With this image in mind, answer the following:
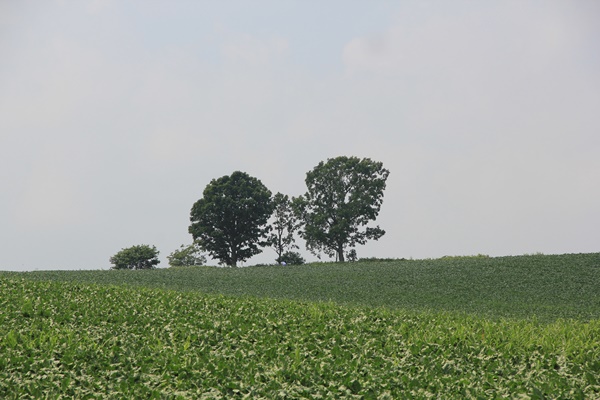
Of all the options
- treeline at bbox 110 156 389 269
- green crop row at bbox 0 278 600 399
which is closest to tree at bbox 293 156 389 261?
treeline at bbox 110 156 389 269

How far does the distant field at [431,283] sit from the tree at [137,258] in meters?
29.2

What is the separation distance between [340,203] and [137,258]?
31674 mm

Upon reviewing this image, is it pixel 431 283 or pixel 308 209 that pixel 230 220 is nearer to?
pixel 308 209

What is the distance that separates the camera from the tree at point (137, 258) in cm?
7319

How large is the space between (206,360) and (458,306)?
20.2 m

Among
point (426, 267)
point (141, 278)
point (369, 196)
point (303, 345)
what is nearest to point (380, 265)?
point (426, 267)

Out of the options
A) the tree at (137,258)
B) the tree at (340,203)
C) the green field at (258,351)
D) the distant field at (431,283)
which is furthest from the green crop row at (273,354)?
the tree at (137,258)

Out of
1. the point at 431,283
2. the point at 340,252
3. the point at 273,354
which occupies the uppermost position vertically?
the point at 340,252

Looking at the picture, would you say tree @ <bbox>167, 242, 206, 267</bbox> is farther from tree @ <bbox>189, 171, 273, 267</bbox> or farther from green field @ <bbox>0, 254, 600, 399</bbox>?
green field @ <bbox>0, 254, 600, 399</bbox>

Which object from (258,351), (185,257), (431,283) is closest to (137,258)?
(185,257)

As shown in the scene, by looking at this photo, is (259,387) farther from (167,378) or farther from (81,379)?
(81,379)

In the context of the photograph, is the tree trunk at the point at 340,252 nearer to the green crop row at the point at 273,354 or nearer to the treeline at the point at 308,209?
the treeline at the point at 308,209

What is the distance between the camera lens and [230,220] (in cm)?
6341

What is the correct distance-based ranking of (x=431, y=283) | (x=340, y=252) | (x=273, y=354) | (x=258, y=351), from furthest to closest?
(x=340, y=252) → (x=431, y=283) → (x=258, y=351) → (x=273, y=354)
